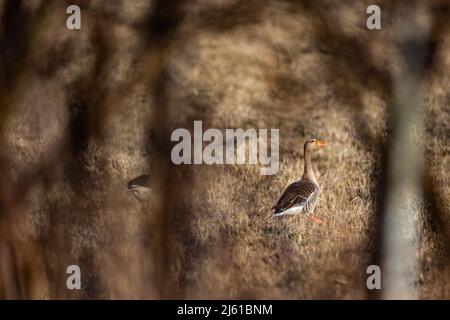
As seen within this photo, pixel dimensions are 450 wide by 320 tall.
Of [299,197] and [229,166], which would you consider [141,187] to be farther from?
[299,197]

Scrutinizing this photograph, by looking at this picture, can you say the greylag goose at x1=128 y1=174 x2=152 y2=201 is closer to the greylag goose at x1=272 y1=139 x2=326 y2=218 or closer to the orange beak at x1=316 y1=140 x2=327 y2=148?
the greylag goose at x1=272 y1=139 x2=326 y2=218

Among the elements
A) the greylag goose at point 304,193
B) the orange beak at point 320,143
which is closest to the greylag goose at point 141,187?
the greylag goose at point 304,193

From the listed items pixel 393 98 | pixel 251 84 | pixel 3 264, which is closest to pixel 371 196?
pixel 393 98

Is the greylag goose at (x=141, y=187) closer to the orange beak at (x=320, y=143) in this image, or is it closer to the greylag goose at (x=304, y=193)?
the greylag goose at (x=304, y=193)

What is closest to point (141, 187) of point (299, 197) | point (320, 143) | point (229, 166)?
point (229, 166)

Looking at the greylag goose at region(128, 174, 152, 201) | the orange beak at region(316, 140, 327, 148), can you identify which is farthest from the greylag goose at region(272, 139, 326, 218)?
the greylag goose at region(128, 174, 152, 201)

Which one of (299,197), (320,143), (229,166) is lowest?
(299,197)
